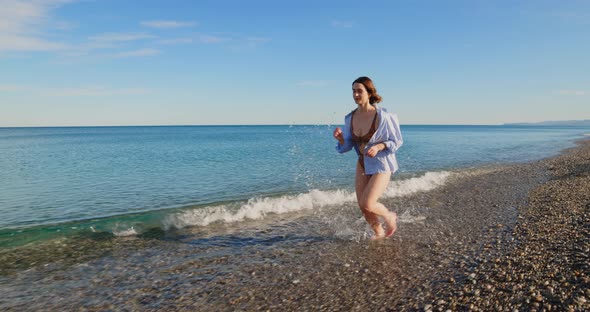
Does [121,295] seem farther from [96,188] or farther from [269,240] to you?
[96,188]

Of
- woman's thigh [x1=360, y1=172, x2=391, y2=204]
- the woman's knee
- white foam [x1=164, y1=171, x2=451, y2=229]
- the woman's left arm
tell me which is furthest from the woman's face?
white foam [x1=164, y1=171, x2=451, y2=229]

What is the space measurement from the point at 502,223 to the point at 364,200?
3.75 metres

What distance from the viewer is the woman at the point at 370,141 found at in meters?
6.16

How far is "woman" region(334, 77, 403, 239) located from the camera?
6156 millimetres

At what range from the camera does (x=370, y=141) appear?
248 inches

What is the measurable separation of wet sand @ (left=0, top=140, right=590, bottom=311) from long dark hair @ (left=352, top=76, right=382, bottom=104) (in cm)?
261

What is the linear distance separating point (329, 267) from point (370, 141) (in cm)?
213

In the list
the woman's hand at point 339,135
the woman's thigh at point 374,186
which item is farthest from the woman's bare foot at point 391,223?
the woman's hand at point 339,135

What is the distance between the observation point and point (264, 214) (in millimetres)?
10477

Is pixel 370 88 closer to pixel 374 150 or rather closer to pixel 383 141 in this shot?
pixel 383 141

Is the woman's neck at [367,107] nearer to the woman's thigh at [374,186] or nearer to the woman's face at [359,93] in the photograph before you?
the woman's face at [359,93]

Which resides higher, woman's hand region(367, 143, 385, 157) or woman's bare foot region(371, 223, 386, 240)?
woman's hand region(367, 143, 385, 157)

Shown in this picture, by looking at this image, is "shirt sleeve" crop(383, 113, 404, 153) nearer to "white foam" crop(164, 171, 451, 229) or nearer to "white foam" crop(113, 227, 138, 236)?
"white foam" crop(164, 171, 451, 229)

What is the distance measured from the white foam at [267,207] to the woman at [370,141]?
4142 mm
